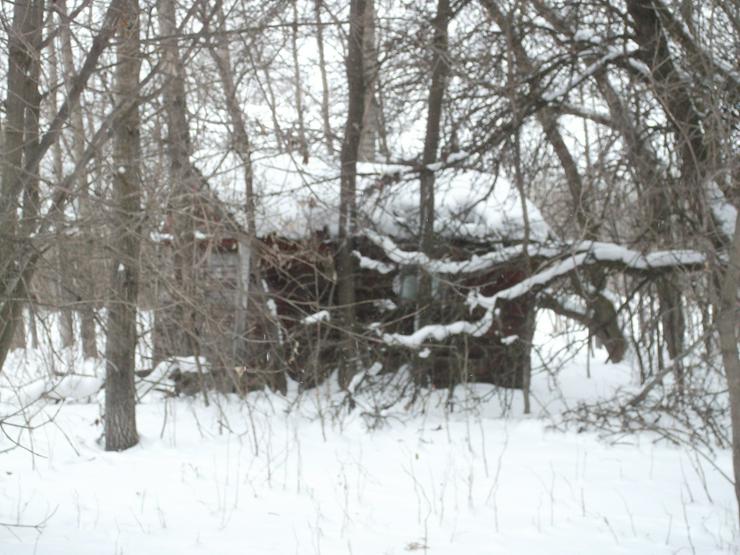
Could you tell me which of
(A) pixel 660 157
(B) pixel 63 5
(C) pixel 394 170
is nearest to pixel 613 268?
(A) pixel 660 157

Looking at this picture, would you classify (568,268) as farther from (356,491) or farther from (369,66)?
(356,491)

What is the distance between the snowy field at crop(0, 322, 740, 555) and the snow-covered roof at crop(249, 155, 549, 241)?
234 cm

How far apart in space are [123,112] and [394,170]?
4.30 meters

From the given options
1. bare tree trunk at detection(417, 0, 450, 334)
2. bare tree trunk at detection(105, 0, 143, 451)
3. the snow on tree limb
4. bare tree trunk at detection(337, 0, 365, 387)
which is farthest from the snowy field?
bare tree trunk at detection(417, 0, 450, 334)

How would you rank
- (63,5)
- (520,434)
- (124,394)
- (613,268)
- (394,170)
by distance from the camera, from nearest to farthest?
(63,5)
(124,394)
(520,434)
(613,268)
(394,170)

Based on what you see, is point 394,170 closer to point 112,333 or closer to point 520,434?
point 520,434

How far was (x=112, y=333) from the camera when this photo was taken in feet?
20.4

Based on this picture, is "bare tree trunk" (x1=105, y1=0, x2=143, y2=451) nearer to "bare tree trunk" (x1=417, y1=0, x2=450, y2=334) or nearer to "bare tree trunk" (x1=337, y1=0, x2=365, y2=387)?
"bare tree trunk" (x1=337, y1=0, x2=365, y2=387)

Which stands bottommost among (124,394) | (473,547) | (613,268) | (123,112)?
(473,547)

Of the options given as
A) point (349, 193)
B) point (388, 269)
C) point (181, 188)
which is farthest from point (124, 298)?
point (388, 269)

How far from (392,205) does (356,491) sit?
4833 mm

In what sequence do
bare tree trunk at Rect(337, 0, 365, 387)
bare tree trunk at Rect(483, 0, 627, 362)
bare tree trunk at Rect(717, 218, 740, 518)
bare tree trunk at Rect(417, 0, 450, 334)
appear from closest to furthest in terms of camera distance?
bare tree trunk at Rect(717, 218, 740, 518)
bare tree trunk at Rect(483, 0, 627, 362)
bare tree trunk at Rect(417, 0, 450, 334)
bare tree trunk at Rect(337, 0, 365, 387)

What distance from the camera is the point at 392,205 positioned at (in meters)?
9.95

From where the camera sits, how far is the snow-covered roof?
9.25 meters
